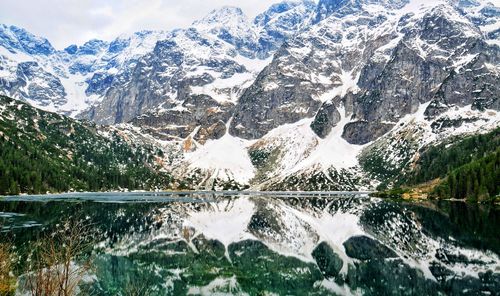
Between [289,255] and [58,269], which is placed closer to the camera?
[58,269]

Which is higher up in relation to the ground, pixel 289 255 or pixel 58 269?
pixel 58 269

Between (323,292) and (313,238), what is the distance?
38.3 meters

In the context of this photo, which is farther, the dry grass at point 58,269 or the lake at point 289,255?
the lake at point 289,255

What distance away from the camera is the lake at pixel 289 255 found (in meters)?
47.2

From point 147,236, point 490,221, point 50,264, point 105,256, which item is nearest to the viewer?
point 50,264

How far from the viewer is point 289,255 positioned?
66.8m

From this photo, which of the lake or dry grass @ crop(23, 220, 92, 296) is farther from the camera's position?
the lake

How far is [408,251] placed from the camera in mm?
67000

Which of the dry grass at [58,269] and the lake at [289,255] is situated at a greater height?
the dry grass at [58,269]

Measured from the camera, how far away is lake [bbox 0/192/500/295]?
47.2 metres

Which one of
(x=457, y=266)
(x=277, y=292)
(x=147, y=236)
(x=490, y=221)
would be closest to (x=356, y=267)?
(x=457, y=266)

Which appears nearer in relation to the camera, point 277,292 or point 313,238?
point 277,292

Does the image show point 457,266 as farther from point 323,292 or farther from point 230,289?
point 230,289

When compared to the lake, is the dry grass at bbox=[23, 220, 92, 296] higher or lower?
higher
